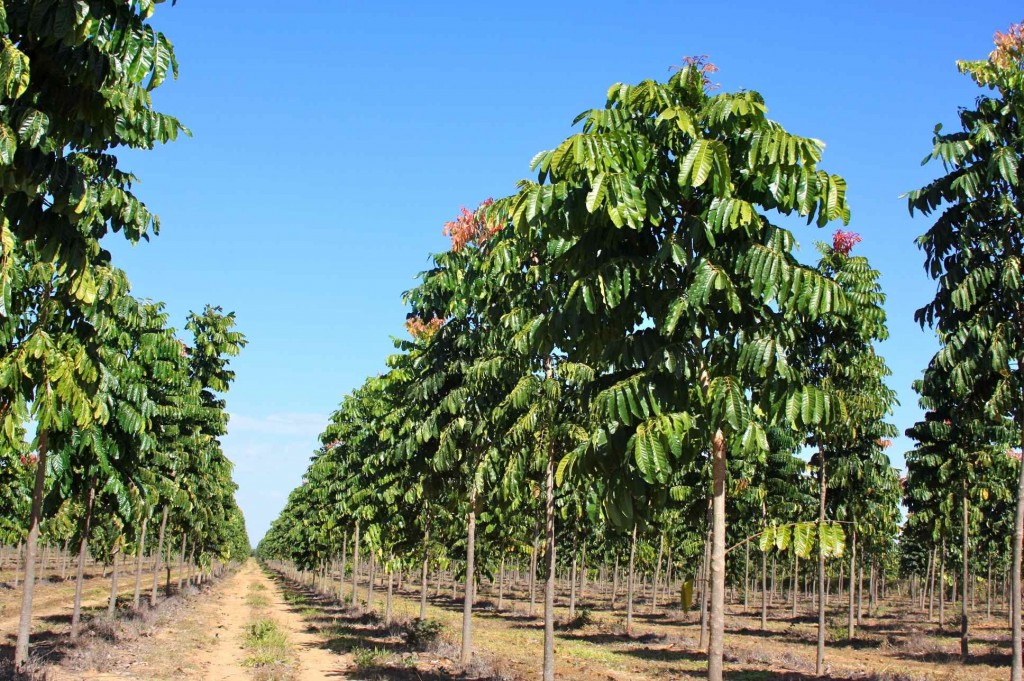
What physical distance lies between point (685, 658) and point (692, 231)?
2213 centimetres

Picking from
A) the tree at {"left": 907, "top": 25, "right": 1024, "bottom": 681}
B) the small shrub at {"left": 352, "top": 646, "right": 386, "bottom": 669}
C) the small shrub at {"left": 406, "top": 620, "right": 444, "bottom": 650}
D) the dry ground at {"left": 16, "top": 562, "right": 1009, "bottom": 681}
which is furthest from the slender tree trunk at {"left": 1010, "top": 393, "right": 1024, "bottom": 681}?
the small shrub at {"left": 406, "top": 620, "right": 444, "bottom": 650}

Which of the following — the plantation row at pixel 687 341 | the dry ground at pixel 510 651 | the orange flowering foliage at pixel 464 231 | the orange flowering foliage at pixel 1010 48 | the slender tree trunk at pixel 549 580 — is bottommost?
the dry ground at pixel 510 651

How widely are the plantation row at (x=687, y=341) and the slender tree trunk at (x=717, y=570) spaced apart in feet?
0.09

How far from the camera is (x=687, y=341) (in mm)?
7902

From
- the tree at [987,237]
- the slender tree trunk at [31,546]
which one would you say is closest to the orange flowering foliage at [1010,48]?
the tree at [987,237]

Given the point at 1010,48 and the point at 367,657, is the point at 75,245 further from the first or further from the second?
the point at 367,657

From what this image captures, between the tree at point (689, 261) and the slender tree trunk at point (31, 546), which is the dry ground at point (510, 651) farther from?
the tree at point (689, 261)

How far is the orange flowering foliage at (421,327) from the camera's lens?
22.1m

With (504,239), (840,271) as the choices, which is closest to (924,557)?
(840,271)

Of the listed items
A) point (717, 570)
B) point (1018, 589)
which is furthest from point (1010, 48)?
point (717, 570)

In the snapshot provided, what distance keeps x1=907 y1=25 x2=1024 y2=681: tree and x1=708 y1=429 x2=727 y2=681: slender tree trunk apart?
7.87 metres

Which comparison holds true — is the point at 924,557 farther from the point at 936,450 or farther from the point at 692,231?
the point at 692,231

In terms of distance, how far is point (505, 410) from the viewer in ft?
52.9

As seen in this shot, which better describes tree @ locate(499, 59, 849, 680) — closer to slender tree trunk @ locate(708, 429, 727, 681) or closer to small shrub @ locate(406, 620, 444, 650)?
slender tree trunk @ locate(708, 429, 727, 681)
